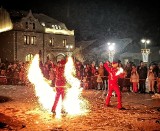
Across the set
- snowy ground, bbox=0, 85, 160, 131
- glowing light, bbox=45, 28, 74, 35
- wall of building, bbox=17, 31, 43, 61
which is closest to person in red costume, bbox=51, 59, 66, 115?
snowy ground, bbox=0, 85, 160, 131

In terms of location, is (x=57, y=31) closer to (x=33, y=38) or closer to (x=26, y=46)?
(x=33, y=38)

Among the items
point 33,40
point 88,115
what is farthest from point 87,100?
point 33,40

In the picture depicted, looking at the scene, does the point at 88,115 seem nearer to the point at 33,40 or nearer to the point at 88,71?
the point at 88,71

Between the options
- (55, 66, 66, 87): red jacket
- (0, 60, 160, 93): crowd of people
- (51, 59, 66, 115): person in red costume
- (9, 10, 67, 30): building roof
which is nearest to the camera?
(51, 59, 66, 115): person in red costume

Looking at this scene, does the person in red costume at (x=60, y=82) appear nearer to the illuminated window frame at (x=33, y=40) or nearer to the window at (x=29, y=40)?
the window at (x=29, y=40)

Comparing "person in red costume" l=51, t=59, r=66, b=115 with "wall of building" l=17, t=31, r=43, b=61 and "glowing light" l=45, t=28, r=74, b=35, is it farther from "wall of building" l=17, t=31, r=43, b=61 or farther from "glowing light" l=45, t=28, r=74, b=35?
"glowing light" l=45, t=28, r=74, b=35

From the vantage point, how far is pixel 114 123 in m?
8.95

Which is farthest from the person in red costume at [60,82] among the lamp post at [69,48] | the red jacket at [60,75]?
the lamp post at [69,48]

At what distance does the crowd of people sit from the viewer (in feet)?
56.0

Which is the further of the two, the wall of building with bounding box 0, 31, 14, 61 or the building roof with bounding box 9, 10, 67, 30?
the building roof with bounding box 9, 10, 67, 30

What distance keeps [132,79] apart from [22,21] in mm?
32300

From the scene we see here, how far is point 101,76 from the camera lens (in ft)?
60.4

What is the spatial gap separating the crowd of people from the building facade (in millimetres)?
19858

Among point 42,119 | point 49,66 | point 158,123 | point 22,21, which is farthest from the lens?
point 22,21
